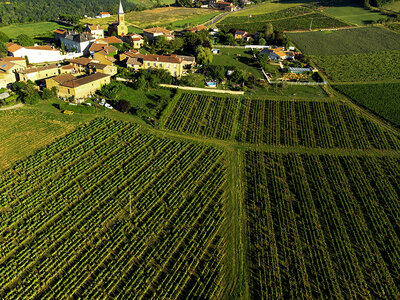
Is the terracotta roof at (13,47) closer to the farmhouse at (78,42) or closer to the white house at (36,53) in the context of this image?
the white house at (36,53)

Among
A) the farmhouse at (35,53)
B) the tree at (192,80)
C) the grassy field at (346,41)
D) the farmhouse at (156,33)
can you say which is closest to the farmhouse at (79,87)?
the tree at (192,80)

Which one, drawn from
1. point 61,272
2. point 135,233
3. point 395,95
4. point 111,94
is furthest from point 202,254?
point 395,95

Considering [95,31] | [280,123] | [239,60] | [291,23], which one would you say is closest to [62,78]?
[280,123]

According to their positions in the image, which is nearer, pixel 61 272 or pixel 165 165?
pixel 61 272

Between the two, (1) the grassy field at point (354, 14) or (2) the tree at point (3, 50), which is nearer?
(2) the tree at point (3, 50)

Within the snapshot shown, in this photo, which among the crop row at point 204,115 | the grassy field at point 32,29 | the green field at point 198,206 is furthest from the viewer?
the grassy field at point 32,29

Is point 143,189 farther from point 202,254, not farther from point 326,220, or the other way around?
point 326,220

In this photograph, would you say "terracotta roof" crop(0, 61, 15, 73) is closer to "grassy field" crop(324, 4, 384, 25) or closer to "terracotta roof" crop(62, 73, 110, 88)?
"terracotta roof" crop(62, 73, 110, 88)
